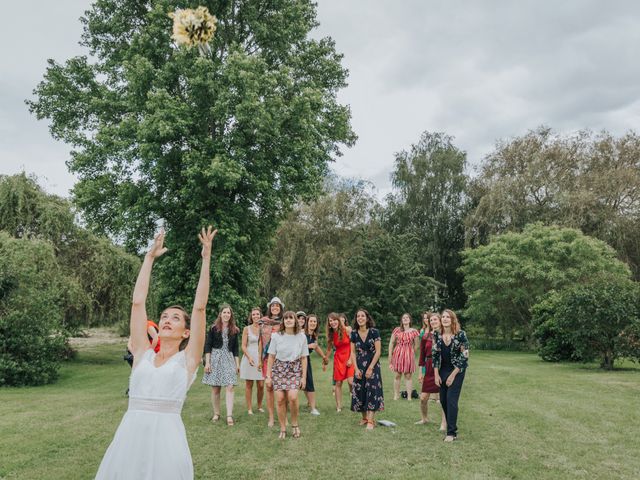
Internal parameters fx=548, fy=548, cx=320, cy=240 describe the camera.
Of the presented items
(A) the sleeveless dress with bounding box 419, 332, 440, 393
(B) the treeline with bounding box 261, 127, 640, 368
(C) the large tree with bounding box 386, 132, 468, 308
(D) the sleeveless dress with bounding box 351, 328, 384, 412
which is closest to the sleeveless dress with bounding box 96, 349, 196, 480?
(D) the sleeveless dress with bounding box 351, 328, 384, 412

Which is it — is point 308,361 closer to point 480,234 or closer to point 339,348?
point 339,348

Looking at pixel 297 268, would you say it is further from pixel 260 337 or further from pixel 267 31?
pixel 260 337

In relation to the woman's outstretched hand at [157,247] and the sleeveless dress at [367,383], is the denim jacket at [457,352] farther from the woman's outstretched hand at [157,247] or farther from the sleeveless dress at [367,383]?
the woman's outstretched hand at [157,247]

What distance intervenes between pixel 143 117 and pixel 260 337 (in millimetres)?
12406

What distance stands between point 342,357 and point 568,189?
96.6 ft

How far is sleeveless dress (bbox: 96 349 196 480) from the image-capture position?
3.39 m

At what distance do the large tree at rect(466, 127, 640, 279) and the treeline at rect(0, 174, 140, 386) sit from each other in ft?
78.3

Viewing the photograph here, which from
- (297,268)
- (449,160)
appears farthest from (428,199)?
(297,268)

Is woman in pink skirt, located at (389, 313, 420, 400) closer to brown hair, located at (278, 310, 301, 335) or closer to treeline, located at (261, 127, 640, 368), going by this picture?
brown hair, located at (278, 310, 301, 335)

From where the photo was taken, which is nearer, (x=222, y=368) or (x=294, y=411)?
(x=294, y=411)

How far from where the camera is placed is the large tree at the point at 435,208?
3984cm

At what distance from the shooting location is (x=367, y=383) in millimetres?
9750

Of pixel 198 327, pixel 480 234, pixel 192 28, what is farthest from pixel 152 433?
pixel 480 234

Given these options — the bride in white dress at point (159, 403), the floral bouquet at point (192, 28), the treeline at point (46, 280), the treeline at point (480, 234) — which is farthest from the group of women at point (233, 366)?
the treeline at point (480, 234)
